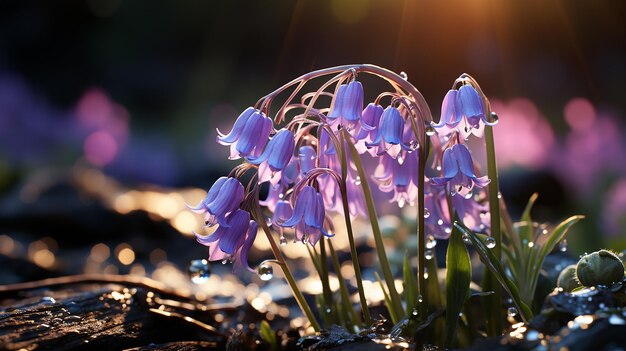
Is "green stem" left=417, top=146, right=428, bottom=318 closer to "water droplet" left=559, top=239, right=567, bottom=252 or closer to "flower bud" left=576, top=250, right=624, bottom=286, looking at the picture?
"flower bud" left=576, top=250, right=624, bottom=286

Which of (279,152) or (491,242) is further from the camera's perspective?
(491,242)

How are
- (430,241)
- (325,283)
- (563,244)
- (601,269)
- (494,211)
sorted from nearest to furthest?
(601,269) < (494,211) < (325,283) < (430,241) < (563,244)

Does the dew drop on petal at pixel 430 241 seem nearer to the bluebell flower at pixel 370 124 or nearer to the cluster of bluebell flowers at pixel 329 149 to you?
the cluster of bluebell flowers at pixel 329 149

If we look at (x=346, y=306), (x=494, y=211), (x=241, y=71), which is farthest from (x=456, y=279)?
(x=241, y=71)

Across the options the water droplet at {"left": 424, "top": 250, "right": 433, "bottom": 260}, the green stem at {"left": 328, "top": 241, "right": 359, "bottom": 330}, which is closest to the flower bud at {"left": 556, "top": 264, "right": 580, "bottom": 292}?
the water droplet at {"left": 424, "top": 250, "right": 433, "bottom": 260}

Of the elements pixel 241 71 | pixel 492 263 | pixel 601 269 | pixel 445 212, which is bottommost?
pixel 601 269

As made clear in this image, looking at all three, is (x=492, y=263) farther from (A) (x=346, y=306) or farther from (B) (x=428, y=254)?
(A) (x=346, y=306)
